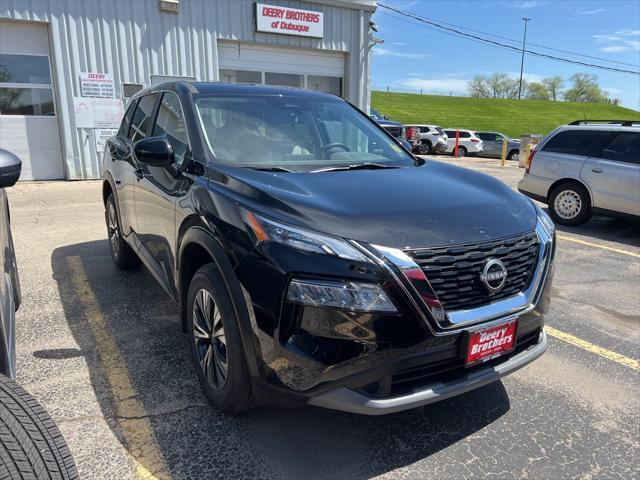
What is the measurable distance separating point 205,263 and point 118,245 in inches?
104

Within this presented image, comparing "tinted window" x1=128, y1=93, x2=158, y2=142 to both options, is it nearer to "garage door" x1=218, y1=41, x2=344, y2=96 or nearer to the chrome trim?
the chrome trim

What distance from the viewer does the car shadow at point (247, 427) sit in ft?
7.71

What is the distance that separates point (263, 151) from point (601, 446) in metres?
2.49

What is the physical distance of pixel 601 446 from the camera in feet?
A: 8.33

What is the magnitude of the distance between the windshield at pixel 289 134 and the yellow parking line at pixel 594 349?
1827 millimetres

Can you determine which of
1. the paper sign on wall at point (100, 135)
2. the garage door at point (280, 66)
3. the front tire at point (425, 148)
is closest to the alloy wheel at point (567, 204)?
the garage door at point (280, 66)

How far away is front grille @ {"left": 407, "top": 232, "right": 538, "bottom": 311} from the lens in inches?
83.3

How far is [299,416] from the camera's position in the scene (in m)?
2.73

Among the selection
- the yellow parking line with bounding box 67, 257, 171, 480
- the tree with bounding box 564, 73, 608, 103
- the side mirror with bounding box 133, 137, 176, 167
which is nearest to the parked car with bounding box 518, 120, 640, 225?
the side mirror with bounding box 133, 137, 176, 167

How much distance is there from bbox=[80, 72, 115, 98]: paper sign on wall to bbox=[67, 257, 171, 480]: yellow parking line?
8877 mm

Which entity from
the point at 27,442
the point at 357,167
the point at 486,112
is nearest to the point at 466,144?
the point at 357,167

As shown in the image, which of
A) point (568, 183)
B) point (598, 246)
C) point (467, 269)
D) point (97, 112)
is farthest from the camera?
point (97, 112)

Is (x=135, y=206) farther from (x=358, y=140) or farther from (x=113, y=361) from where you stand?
(x=358, y=140)

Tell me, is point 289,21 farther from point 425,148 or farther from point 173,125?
point 425,148
